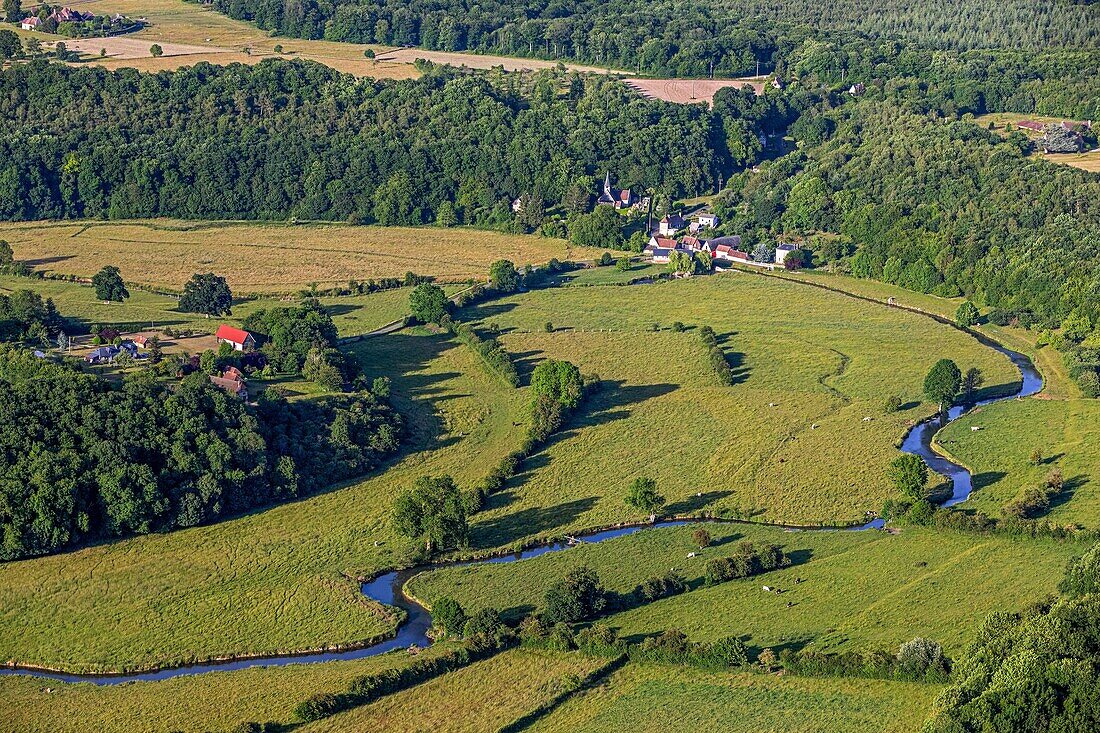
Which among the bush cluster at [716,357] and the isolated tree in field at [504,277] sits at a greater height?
the isolated tree in field at [504,277]

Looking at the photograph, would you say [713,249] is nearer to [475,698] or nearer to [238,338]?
[238,338]

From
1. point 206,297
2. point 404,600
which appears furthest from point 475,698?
point 206,297

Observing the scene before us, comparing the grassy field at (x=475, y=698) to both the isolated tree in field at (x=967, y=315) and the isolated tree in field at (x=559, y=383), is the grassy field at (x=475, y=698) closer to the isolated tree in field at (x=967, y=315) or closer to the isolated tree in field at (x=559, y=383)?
the isolated tree in field at (x=559, y=383)

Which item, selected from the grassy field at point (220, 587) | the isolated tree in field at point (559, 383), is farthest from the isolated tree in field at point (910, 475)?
the grassy field at point (220, 587)

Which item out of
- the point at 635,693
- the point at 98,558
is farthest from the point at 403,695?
the point at 98,558

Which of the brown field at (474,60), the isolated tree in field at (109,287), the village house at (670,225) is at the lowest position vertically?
the isolated tree in field at (109,287)
